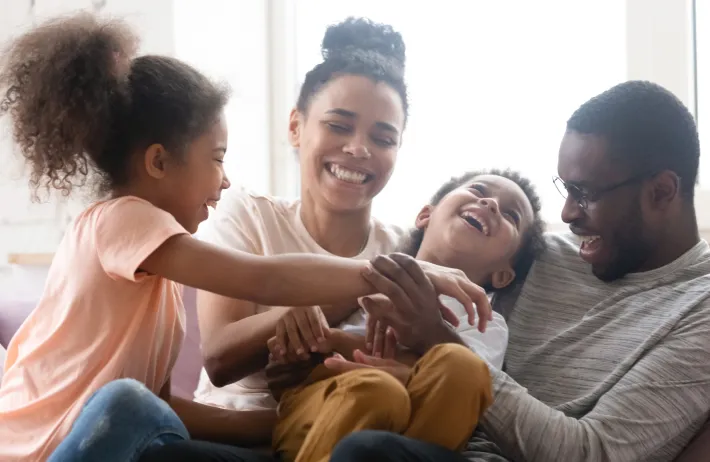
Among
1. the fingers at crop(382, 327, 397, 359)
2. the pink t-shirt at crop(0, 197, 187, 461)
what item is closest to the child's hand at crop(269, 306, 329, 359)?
the fingers at crop(382, 327, 397, 359)

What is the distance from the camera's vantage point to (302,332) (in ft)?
4.57

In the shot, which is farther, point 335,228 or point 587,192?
point 335,228

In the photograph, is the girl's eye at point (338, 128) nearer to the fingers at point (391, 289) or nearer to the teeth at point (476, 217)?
the teeth at point (476, 217)

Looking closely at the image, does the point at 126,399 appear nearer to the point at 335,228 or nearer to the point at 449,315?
the point at 449,315

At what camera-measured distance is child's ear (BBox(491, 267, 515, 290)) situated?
1.71 meters

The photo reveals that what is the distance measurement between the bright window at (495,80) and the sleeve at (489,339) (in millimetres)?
1053

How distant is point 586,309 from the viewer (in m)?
1.54

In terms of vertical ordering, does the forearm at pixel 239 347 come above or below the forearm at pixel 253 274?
below

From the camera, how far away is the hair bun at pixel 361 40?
1819mm

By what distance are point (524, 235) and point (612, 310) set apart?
287mm

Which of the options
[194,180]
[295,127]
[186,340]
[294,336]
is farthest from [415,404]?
[186,340]

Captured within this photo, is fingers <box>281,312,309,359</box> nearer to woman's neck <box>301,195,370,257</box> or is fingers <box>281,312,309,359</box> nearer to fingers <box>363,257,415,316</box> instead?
fingers <box>363,257,415,316</box>

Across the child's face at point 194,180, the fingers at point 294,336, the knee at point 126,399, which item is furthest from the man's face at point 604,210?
the knee at point 126,399

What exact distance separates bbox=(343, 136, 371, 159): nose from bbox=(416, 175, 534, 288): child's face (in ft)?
0.63
